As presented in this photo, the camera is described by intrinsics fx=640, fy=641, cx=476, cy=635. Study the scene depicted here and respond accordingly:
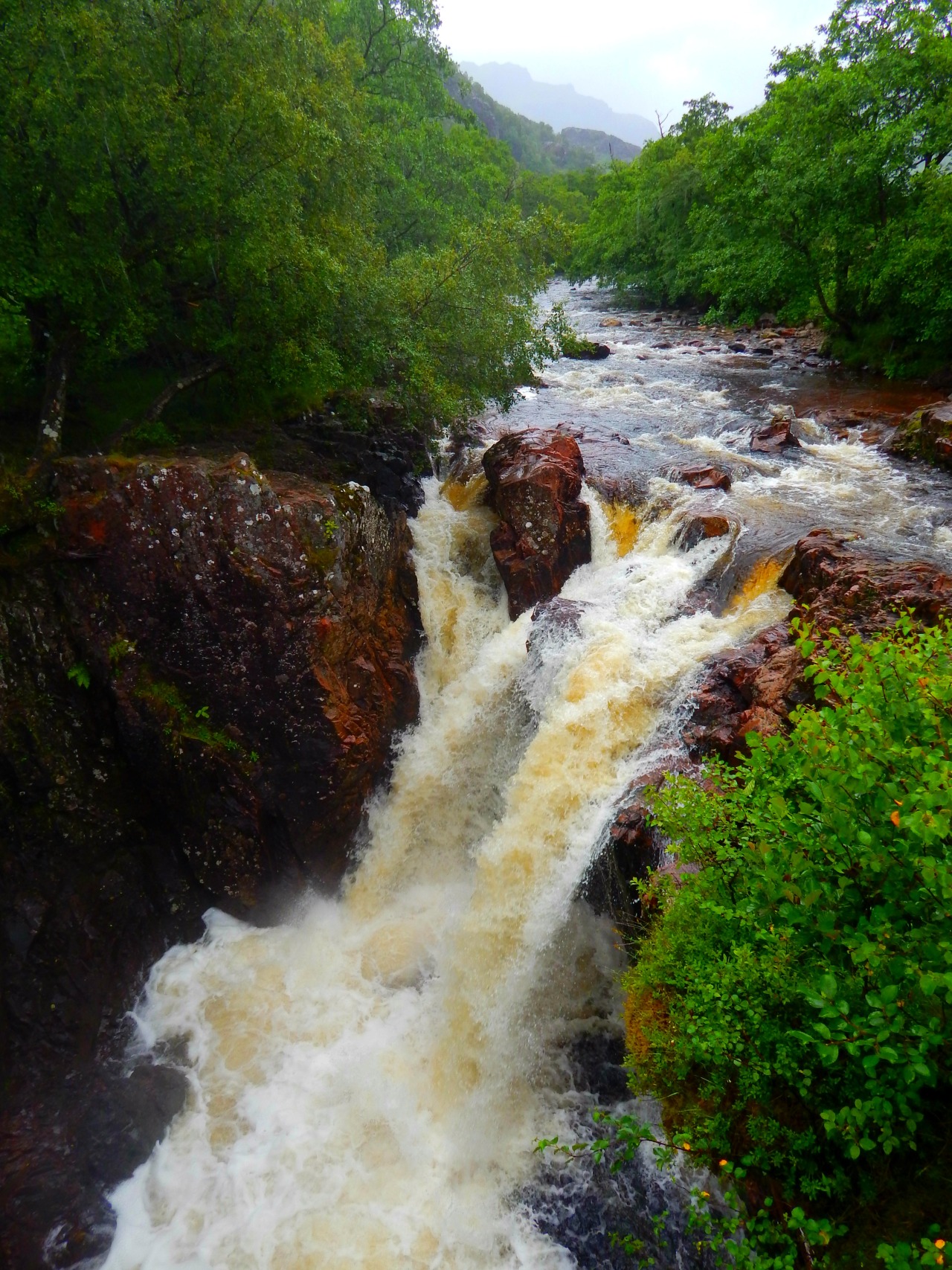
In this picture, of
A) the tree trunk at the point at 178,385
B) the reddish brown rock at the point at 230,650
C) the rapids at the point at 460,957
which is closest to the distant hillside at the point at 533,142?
the tree trunk at the point at 178,385

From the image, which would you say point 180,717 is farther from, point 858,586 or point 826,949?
point 858,586

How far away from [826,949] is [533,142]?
164 m

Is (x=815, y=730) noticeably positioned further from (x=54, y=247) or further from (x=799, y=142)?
(x=799, y=142)

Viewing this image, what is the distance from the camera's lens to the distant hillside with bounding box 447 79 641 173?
11775 centimetres

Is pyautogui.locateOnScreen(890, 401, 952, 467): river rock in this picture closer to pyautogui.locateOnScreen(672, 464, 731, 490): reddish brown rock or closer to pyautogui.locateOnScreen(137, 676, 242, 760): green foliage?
pyautogui.locateOnScreen(672, 464, 731, 490): reddish brown rock

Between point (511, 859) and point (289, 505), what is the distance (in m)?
6.51

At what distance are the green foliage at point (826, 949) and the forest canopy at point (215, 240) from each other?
10014 mm

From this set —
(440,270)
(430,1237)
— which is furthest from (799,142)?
(430,1237)

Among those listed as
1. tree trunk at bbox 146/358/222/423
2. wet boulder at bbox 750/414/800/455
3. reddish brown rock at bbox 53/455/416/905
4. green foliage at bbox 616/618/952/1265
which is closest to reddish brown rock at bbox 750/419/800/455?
wet boulder at bbox 750/414/800/455

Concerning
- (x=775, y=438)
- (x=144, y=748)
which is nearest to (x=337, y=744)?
(x=144, y=748)

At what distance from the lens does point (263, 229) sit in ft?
32.6

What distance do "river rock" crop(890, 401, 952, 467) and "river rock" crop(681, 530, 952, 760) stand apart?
21.1ft

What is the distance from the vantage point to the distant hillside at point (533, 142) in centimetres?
11775

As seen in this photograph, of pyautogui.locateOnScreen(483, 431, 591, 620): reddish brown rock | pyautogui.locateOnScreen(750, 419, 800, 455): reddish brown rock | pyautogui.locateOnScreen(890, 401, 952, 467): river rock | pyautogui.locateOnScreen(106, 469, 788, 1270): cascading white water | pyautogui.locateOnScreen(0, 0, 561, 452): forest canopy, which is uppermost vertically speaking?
pyautogui.locateOnScreen(0, 0, 561, 452): forest canopy
